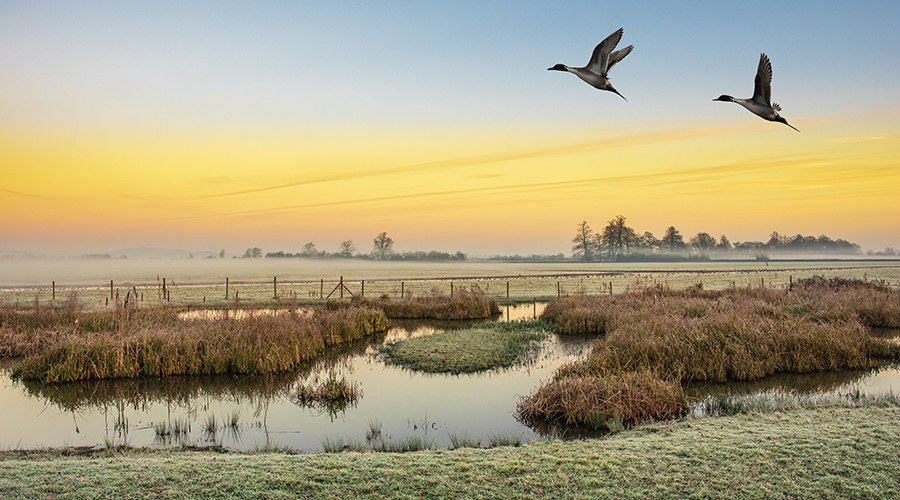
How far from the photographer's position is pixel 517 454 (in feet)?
24.7

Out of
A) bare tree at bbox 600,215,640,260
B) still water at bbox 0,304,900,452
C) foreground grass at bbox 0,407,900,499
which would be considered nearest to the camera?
foreground grass at bbox 0,407,900,499

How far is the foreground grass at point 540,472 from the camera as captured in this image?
591 centimetres

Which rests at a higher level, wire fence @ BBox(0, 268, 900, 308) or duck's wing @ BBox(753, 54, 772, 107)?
duck's wing @ BBox(753, 54, 772, 107)

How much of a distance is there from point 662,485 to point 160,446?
28.3 feet

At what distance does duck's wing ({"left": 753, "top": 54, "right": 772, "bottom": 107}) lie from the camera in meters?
6.64

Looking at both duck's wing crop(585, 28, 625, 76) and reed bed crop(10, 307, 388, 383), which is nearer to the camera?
duck's wing crop(585, 28, 625, 76)

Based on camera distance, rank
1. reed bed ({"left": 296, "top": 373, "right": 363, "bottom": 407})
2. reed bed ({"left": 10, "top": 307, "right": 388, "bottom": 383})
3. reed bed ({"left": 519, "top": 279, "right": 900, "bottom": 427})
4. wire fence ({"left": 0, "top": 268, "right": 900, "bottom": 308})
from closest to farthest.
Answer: reed bed ({"left": 519, "top": 279, "right": 900, "bottom": 427}) → reed bed ({"left": 296, "top": 373, "right": 363, "bottom": 407}) → reed bed ({"left": 10, "top": 307, "right": 388, "bottom": 383}) → wire fence ({"left": 0, "top": 268, "right": 900, "bottom": 308})

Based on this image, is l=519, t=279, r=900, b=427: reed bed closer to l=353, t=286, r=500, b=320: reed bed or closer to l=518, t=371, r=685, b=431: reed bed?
l=518, t=371, r=685, b=431: reed bed

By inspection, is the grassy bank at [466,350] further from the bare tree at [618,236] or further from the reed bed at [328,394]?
the bare tree at [618,236]

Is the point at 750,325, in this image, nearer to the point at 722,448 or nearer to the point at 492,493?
the point at 722,448

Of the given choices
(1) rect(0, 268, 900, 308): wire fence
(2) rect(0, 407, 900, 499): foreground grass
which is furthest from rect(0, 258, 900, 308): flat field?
(2) rect(0, 407, 900, 499): foreground grass

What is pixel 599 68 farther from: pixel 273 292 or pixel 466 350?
pixel 273 292

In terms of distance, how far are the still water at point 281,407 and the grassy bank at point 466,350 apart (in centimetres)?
84

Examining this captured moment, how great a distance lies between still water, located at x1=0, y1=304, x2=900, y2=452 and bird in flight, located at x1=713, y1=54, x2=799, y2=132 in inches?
262
